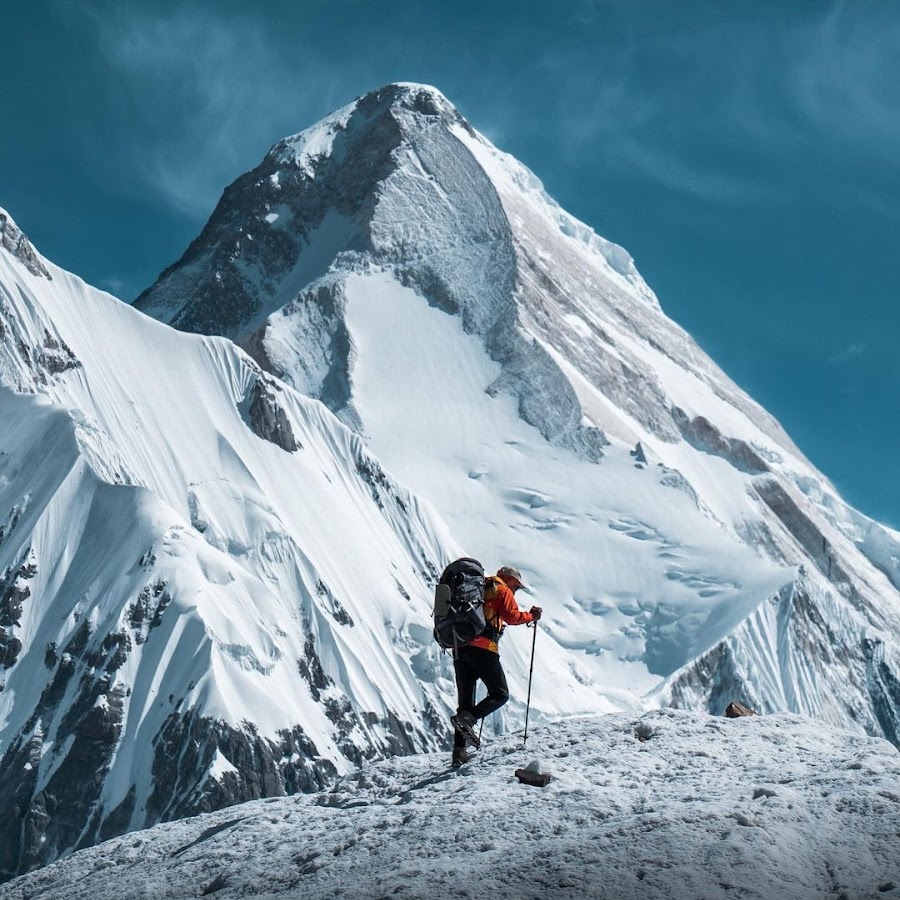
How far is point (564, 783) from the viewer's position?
68.7ft

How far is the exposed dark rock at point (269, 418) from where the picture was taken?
12988cm

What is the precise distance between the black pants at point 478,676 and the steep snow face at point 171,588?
7151 centimetres

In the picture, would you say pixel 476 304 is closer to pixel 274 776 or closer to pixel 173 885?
pixel 274 776

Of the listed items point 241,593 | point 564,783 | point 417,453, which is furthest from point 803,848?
point 417,453

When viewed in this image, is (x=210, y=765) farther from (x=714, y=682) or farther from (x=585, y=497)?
(x=585, y=497)

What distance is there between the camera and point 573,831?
62.5ft

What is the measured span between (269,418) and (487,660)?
10919cm

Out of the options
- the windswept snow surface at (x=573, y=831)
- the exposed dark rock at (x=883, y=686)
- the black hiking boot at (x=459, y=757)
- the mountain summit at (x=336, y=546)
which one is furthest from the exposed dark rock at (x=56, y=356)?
the black hiking boot at (x=459, y=757)

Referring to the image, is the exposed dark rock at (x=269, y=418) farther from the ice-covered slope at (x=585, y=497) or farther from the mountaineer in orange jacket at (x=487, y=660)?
the mountaineer in orange jacket at (x=487, y=660)

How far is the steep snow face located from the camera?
95438 mm

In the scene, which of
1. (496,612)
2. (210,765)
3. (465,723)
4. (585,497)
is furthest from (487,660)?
(585,497)

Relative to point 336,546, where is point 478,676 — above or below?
below

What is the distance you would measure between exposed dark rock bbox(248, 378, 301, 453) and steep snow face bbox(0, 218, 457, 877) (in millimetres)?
177

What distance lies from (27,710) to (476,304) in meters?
103
